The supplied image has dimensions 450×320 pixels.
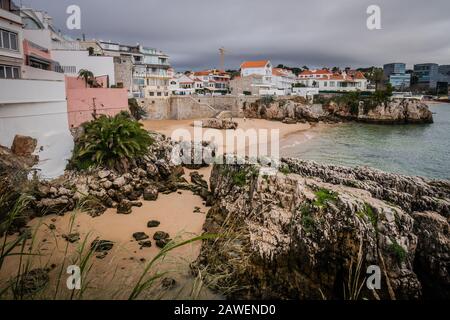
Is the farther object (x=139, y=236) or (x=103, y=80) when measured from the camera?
(x=103, y=80)

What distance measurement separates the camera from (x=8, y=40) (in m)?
16.6

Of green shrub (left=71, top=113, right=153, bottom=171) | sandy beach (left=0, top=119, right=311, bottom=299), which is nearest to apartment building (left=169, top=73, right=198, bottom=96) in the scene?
green shrub (left=71, top=113, right=153, bottom=171)

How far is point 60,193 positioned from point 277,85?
210ft

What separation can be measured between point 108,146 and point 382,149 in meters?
26.6

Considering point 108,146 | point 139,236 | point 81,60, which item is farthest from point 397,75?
point 139,236

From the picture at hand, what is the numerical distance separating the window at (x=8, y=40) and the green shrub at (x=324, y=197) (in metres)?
18.3

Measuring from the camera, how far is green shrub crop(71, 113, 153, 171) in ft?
51.8

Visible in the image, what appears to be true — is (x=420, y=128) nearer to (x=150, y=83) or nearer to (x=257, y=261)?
(x=150, y=83)

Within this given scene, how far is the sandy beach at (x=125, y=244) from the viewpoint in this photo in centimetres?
757

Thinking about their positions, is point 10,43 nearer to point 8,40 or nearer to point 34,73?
point 8,40

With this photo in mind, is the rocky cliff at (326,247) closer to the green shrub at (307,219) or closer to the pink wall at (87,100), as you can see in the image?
the green shrub at (307,219)

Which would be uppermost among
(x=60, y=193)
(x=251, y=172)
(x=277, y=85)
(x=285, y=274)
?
(x=277, y=85)
